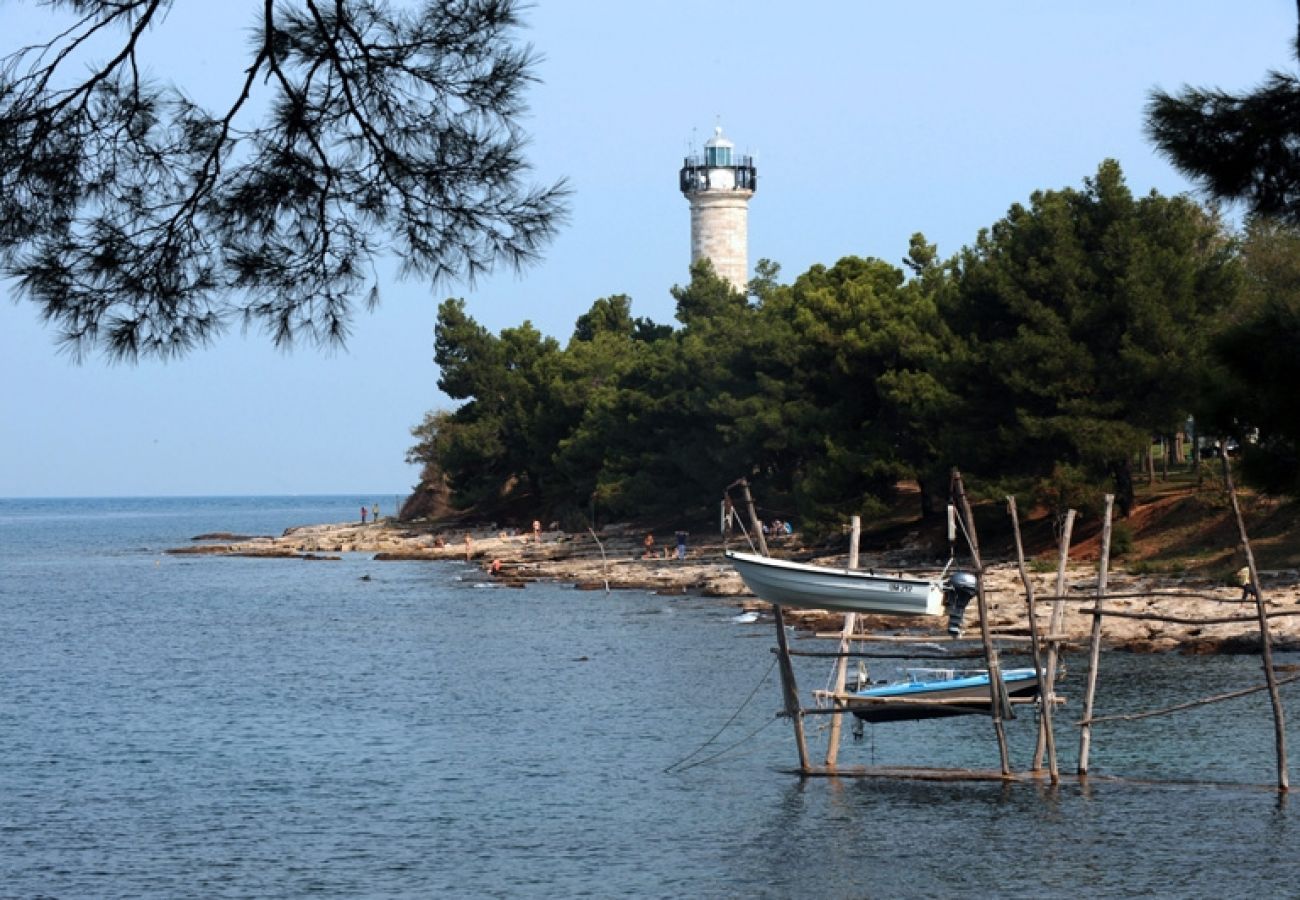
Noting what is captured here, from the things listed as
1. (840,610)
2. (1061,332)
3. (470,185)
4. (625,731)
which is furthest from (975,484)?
(470,185)

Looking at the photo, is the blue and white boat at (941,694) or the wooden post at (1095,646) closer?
the wooden post at (1095,646)

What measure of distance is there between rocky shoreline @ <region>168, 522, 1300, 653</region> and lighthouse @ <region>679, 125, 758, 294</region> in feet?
61.3

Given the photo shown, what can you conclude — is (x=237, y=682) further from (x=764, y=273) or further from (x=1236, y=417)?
(x=764, y=273)

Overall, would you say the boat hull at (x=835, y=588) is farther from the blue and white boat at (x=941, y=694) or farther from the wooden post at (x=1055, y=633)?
the wooden post at (x=1055, y=633)

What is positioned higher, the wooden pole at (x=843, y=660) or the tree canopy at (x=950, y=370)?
the tree canopy at (x=950, y=370)

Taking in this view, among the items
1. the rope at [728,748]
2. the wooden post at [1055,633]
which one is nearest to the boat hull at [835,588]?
the wooden post at [1055,633]

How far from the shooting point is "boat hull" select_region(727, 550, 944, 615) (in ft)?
80.5

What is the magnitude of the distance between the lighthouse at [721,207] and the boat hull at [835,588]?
71357 mm

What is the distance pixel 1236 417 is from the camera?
12.9 m

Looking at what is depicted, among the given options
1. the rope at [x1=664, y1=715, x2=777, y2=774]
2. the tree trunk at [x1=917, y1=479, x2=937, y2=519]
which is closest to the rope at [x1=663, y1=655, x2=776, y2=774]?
the rope at [x1=664, y1=715, x2=777, y2=774]

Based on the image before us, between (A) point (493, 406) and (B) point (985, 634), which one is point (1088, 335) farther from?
(A) point (493, 406)

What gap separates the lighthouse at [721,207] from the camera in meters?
96.1

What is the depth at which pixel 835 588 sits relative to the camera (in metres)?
24.6

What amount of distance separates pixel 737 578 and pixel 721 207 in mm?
41436
